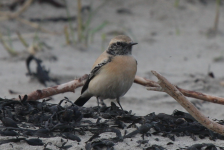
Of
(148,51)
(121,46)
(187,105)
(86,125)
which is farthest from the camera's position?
(148,51)

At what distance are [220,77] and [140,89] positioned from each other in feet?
5.22

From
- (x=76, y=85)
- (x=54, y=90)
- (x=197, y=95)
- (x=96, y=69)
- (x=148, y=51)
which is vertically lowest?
(x=197, y=95)

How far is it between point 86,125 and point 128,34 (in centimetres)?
612

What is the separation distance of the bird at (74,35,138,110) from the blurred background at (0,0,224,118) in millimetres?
934

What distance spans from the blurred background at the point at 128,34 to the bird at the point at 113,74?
Result: 93cm

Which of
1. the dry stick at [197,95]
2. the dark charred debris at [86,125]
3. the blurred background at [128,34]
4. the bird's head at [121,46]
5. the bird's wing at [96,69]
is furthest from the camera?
the blurred background at [128,34]

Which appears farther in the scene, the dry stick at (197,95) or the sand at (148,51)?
the sand at (148,51)

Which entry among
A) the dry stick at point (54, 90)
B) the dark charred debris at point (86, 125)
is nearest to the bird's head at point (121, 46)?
the dry stick at point (54, 90)

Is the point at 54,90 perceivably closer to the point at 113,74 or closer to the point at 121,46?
the point at 113,74

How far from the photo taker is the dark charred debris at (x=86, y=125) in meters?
3.67

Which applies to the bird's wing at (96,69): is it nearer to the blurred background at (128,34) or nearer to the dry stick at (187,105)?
the blurred background at (128,34)

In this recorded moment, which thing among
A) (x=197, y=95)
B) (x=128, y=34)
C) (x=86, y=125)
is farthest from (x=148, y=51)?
(x=86, y=125)

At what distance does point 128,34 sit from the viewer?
9.85 m

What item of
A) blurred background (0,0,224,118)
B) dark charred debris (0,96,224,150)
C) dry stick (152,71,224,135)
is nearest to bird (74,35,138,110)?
dark charred debris (0,96,224,150)
